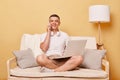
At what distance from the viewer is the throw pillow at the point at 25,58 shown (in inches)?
132

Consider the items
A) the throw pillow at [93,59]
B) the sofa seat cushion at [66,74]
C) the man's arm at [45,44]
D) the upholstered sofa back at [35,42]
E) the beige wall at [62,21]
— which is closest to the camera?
the sofa seat cushion at [66,74]

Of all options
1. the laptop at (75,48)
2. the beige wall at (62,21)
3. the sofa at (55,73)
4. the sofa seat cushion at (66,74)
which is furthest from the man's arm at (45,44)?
the beige wall at (62,21)

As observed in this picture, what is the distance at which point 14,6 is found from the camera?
13.4ft

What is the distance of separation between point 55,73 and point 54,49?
60 cm

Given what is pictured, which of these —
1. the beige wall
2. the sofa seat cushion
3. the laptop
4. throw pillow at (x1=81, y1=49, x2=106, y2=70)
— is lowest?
the sofa seat cushion

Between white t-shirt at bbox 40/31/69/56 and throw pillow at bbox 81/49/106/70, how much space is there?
13.7 inches

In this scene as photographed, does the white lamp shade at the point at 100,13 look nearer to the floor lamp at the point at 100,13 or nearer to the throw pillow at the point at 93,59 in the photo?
the floor lamp at the point at 100,13

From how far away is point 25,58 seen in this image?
3.43m

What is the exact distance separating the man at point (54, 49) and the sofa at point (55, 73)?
0.10m

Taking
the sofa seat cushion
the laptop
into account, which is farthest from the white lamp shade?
the sofa seat cushion

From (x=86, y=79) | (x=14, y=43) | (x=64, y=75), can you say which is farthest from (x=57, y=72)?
(x=14, y=43)

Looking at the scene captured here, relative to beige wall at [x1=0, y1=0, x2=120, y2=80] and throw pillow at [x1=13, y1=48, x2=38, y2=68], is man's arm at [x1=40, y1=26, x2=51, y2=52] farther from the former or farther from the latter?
beige wall at [x1=0, y1=0, x2=120, y2=80]

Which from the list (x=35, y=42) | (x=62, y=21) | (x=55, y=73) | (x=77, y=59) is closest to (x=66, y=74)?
(x=55, y=73)

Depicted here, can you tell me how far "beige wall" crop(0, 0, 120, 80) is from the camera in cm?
406
